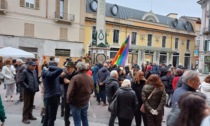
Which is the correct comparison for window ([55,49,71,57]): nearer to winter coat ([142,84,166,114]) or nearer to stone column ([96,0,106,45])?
stone column ([96,0,106,45])

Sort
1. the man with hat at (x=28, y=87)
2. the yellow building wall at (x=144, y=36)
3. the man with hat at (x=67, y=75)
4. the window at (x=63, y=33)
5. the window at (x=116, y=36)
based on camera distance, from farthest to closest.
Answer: the window at (x=116, y=36), the yellow building wall at (x=144, y=36), the window at (x=63, y=33), the man with hat at (x=28, y=87), the man with hat at (x=67, y=75)

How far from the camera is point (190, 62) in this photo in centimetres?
4678

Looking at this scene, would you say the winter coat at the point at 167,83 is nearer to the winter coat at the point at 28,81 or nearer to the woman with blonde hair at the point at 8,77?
the winter coat at the point at 28,81

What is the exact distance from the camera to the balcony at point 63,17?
2620 centimetres

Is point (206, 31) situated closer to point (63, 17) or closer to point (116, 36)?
point (116, 36)

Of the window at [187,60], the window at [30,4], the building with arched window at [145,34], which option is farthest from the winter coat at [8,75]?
the window at [187,60]

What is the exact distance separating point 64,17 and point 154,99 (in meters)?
22.9

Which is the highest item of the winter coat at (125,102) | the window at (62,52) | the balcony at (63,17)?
the balcony at (63,17)

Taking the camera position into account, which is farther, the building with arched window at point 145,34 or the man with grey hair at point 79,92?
the building with arched window at point 145,34

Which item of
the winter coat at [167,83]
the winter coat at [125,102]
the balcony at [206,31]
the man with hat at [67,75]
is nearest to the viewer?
the winter coat at [125,102]

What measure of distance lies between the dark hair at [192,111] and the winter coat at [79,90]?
10.5 feet

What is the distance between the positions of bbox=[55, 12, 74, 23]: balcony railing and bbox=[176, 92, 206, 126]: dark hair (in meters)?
24.7

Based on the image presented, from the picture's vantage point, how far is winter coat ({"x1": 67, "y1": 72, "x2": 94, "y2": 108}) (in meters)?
5.32

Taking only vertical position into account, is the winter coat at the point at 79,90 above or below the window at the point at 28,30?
below
